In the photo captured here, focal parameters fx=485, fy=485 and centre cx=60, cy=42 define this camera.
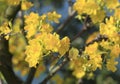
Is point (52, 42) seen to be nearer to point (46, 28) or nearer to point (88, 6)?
point (46, 28)

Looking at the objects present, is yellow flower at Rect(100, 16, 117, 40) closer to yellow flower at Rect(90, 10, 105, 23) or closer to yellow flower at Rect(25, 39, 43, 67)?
yellow flower at Rect(90, 10, 105, 23)

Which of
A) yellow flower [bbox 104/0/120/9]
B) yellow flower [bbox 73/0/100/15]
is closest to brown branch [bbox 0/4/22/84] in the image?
yellow flower [bbox 73/0/100/15]

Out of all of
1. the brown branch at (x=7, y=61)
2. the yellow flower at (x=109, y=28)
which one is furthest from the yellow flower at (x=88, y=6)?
the brown branch at (x=7, y=61)

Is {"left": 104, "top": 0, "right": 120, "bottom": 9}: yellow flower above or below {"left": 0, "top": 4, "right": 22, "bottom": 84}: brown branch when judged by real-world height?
above

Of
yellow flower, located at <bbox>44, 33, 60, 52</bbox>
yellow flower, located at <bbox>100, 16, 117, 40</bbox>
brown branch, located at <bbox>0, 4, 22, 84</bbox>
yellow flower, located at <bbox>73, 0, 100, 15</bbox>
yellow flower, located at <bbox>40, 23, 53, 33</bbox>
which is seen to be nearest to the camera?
yellow flower, located at <bbox>44, 33, 60, 52</bbox>

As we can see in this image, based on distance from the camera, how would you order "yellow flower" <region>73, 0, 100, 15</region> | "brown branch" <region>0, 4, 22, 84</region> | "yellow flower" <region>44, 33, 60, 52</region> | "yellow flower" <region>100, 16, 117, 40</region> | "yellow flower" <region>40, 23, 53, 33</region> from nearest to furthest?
"yellow flower" <region>44, 33, 60, 52</region>
"yellow flower" <region>40, 23, 53, 33</region>
"yellow flower" <region>100, 16, 117, 40</region>
"yellow flower" <region>73, 0, 100, 15</region>
"brown branch" <region>0, 4, 22, 84</region>

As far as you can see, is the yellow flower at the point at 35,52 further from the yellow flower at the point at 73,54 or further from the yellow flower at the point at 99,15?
the yellow flower at the point at 99,15

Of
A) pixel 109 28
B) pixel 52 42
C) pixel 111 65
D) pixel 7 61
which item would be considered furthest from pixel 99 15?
pixel 7 61

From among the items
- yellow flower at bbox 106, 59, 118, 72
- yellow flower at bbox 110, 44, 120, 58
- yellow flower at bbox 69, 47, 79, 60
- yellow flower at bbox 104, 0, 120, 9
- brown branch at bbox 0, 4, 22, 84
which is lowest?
brown branch at bbox 0, 4, 22, 84

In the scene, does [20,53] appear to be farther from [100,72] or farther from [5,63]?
[5,63]

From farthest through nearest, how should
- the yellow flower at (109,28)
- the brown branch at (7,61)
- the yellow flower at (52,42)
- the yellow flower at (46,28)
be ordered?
the brown branch at (7,61) → the yellow flower at (109,28) → the yellow flower at (46,28) → the yellow flower at (52,42)

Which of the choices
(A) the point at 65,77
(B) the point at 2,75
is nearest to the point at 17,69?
(A) the point at 65,77
